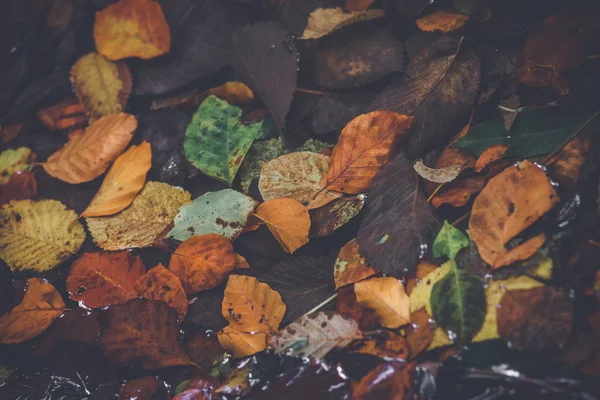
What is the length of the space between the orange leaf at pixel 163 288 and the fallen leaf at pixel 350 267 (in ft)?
1.16

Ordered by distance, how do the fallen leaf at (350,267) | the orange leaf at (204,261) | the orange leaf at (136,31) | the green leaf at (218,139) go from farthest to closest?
1. the orange leaf at (136,31)
2. the green leaf at (218,139)
3. the orange leaf at (204,261)
4. the fallen leaf at (350,267)

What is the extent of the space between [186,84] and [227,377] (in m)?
0.80

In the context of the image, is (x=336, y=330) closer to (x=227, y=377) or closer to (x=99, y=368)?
A: (x=227, y=377)

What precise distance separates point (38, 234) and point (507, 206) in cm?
113

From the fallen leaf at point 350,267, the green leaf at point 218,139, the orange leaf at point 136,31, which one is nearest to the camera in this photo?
the fallen leaf at point 350,267

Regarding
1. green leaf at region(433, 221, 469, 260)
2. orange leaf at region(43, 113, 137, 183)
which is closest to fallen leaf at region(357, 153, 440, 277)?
green leaf at region(433, 221, 469, 260)

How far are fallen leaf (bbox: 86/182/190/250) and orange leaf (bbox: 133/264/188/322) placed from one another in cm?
9

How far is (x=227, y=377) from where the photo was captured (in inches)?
34.1

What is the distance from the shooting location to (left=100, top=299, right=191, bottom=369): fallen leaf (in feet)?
3.02

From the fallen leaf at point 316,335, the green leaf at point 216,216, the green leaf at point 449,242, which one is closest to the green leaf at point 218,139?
the green leaf at point 216,216

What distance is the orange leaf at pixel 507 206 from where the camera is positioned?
799mm

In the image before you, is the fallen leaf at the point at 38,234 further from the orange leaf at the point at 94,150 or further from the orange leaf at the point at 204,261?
the orange leaf at the point at 204,261

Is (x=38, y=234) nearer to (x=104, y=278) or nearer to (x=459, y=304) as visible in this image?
(x=104, y=278)

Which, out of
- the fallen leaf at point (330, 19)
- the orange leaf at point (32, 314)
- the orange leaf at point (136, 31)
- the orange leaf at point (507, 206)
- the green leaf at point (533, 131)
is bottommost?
the orange leaf at point (32, 314)
